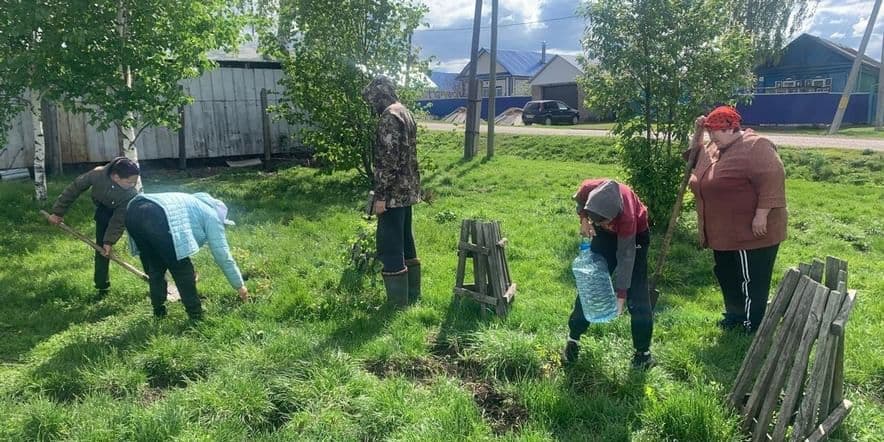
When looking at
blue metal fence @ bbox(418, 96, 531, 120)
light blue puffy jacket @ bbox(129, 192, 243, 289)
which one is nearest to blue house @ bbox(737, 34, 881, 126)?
blue metal fence @ bbox(418, 96, 531, 120)

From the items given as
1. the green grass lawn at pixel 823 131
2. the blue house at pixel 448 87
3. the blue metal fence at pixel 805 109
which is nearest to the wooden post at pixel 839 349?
the green grass lawn at pixel 823 131

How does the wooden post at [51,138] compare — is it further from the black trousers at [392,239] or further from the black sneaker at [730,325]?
the black sneaker at [730,325]

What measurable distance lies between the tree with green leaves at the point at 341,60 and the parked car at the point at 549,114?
21.9 metres

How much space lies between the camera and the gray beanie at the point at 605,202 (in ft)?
11.0

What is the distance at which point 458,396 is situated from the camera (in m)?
3.55

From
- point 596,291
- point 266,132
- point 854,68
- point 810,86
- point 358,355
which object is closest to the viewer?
point 596,291

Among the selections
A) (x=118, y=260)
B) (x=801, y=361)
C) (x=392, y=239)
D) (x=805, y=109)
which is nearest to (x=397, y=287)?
(x=392, y=239)

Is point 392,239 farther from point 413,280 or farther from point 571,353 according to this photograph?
point 571,353

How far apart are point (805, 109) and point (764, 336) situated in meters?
26.4

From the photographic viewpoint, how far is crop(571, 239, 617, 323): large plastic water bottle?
368 cm

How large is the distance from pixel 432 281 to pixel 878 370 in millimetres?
3585

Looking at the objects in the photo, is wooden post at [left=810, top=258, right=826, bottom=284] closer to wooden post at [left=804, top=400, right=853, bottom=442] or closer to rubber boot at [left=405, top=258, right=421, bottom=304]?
wooden post at [left=804, top=400, right=853, bottom=442]

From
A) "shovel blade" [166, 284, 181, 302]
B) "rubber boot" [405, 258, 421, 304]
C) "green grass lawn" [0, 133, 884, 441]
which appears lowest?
"green grass lawn" [0, 133, 884, 441]

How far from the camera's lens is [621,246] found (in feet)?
11.5
